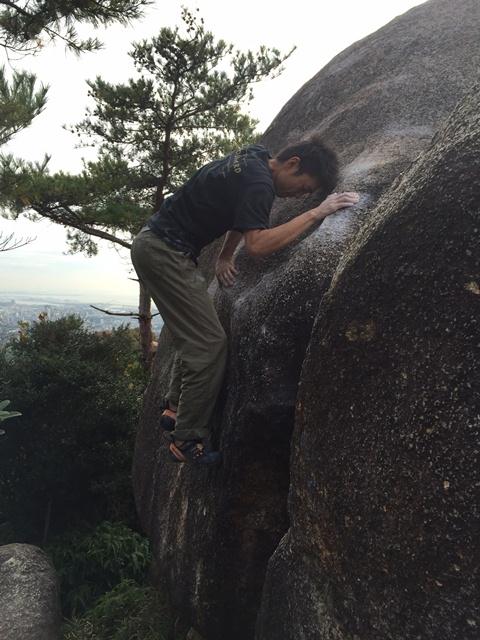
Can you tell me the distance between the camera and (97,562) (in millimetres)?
7055

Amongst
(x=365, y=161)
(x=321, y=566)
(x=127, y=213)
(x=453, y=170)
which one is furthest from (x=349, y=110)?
(x=127, y=213)

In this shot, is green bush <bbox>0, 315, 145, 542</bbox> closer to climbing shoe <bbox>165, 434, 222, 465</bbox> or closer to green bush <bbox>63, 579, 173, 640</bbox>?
green bush <bbox>63, 579, 173, 640</bbox>

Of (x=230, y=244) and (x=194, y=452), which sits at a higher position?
(x=230, y=244)

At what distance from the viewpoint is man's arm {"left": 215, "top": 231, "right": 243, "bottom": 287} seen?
438 cm

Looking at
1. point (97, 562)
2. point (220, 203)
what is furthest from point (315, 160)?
point (97, 562)

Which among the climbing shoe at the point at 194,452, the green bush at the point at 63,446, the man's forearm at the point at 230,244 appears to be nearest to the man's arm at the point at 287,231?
the man's forearm at the point at 230,244

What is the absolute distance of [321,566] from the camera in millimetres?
2584

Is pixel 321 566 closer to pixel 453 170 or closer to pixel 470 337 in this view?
pixel 470 337

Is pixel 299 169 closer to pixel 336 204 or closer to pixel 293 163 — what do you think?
pixel 293 163

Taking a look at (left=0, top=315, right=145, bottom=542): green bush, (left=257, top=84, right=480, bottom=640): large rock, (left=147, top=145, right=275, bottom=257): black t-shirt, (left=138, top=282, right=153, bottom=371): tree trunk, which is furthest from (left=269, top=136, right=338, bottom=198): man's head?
(left=138, top=282, right=153, bottom=371): tree trunk

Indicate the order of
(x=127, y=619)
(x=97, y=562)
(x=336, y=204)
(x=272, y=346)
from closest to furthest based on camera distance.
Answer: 1. (x=272, y=346)
2. (x=336, y=204)
3. (x=127, y=619)
4. (x=97, y=562)

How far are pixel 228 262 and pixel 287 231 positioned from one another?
1.03 m

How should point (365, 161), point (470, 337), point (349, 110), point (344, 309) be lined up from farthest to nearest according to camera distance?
point (349, 110) < point (365, 161) < point (344, 309) < point (470, 337)

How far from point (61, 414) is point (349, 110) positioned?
21.3ft
